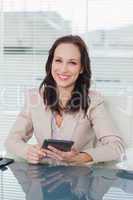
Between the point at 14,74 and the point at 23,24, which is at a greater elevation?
the point at 23,24

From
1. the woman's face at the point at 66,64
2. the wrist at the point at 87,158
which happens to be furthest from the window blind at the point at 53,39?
the wrist at the point at 87,158

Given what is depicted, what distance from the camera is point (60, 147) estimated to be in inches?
63.9

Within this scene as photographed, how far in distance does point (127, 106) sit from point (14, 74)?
1.09 m

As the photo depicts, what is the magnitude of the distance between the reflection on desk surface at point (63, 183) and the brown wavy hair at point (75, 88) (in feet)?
1.37

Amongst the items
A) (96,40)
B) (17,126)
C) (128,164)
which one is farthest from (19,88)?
(128,164)

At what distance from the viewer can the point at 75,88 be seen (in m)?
2.01

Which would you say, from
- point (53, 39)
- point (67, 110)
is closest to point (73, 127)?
Answer: point (67, 110)

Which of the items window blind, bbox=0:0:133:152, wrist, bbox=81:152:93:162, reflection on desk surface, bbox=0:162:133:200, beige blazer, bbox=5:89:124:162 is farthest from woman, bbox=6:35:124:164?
window blind, bbox=0:0:133:152

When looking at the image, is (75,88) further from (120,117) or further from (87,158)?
(87,158)

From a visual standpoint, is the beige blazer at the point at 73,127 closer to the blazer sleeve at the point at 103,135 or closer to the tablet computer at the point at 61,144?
the blazer sleeve at the point at 103,135

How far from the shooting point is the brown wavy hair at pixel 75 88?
194 cm

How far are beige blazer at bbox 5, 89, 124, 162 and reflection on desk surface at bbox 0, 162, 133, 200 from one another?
237 millimetres

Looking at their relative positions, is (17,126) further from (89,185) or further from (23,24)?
(23,24)

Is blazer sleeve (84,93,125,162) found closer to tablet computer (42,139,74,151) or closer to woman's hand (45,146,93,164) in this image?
woman's hand (45,146,93,164)
